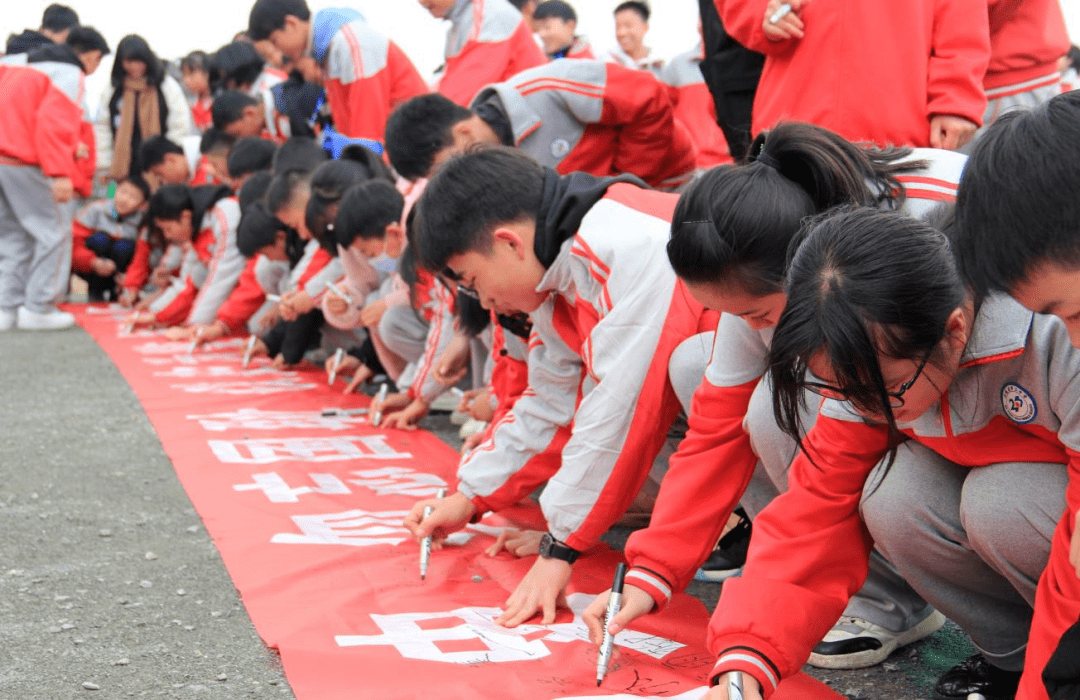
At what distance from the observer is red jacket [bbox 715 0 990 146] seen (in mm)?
2037

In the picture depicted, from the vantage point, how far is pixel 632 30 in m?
6.10

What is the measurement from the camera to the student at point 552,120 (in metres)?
2.95

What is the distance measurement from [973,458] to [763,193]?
0.43 meters

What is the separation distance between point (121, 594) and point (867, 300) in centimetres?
145

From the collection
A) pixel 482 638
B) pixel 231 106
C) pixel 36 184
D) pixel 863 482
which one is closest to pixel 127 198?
pixel 36 184

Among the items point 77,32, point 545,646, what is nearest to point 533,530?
point 545,646

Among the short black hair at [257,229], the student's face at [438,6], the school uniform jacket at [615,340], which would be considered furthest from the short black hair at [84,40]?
the school uniform jacket at [615,340]

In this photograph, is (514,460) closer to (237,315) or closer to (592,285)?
(592,285)

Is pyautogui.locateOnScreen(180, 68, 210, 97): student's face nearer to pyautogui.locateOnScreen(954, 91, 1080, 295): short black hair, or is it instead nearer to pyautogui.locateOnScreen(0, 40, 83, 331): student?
pyautogui.locateOnScreen(0, 40, 83, 331): student

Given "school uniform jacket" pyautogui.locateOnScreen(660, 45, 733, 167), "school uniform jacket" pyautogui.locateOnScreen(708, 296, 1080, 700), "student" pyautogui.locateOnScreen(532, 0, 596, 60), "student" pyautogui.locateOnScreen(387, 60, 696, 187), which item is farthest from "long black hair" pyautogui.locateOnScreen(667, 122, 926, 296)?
"student" pyautogui.locateOnScreen(532, 0, 596, 60)

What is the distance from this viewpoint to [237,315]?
5.17 metres

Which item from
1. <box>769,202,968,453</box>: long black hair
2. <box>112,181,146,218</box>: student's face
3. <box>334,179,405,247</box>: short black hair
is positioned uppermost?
<box>769,202,968,453</box>: long black hair

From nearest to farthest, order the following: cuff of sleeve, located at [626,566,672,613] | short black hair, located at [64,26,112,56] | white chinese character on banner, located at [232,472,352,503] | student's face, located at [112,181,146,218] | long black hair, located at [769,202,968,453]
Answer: long black hair, located at [769,202,968,453] < cuff of sleeve, located at [626,566,672,613] < white chinese character on banner, located at [232,472,352,503] < short black hair, located at [64,26,112,56] < student's face, located at [112,181,146,218]

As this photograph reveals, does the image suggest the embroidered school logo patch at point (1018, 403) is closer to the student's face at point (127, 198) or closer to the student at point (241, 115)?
the student at point (241, 115)
